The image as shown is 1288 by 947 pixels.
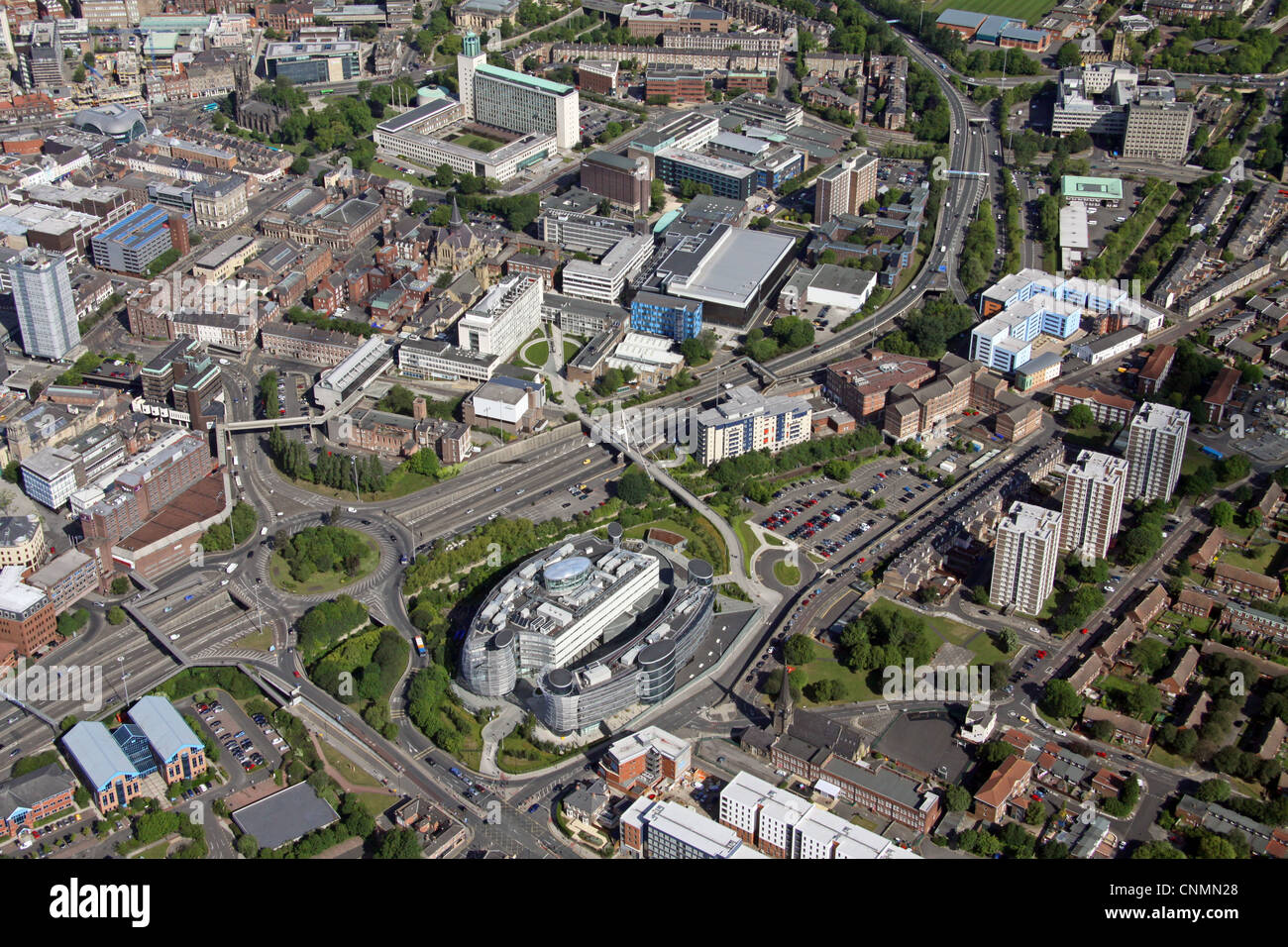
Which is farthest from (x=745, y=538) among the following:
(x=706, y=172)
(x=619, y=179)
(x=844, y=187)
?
(x=706, y=172)

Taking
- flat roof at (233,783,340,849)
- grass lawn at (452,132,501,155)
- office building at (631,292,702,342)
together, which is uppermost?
grass lawn at (452,132,501,155)

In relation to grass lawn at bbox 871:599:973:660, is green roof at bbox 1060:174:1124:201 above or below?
above

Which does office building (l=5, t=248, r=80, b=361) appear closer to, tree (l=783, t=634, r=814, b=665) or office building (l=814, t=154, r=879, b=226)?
tree (l=783, t=634, r=814, b=665)

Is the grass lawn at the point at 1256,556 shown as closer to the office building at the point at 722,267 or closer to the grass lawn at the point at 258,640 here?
the office building at the point at 722,267

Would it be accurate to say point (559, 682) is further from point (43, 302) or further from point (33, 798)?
point (43, 302)

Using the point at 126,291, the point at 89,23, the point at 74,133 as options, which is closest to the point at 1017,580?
the point at 126,291

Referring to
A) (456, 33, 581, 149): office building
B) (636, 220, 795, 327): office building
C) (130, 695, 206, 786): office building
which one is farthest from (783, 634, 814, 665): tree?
(456, 33, 581, 149): office building

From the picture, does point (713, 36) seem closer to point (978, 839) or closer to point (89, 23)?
point (89, 23)
